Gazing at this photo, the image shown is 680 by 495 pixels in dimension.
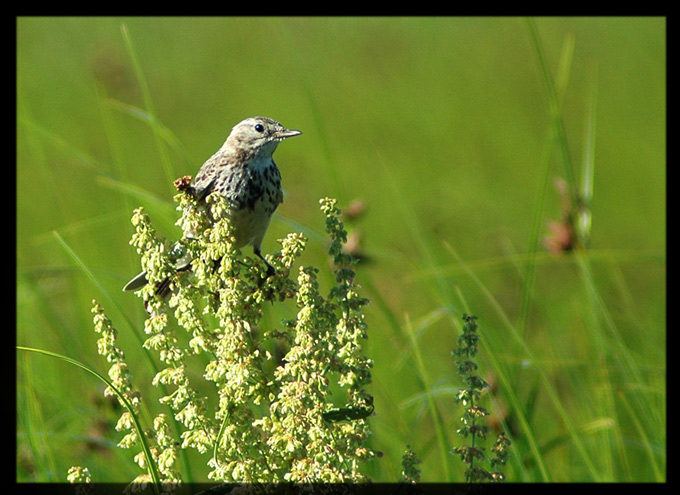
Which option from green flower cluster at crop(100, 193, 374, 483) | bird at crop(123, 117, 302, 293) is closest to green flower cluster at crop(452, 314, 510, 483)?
green flower cluster at crop(100, 193, 374, 483)

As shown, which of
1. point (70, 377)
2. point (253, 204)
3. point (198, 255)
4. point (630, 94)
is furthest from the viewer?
point (630, 94)

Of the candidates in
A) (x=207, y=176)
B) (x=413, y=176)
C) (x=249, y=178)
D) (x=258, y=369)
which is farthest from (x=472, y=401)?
(x=413, y=176)

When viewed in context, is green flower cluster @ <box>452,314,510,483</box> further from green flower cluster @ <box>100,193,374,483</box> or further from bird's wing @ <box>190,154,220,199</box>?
bird's wing @ <box>190,154,220,199</box>

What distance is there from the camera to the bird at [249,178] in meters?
2.51

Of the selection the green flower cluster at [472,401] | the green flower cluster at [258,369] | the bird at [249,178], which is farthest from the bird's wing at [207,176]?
the green flower cluster at [472,401]

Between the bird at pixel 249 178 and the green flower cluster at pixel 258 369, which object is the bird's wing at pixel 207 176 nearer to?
the bird at pixel 249 178

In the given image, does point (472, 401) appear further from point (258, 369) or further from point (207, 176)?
point (207, 176)

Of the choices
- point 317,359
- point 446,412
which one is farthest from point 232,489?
point 446,412

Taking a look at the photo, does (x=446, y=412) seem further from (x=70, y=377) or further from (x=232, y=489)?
(x=232, y=489)

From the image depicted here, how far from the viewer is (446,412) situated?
478 centimetres

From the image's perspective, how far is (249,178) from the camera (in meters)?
2.59

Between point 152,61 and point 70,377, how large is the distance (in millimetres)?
5483

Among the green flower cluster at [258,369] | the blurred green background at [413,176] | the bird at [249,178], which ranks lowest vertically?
the green flower cluster at [258,369]

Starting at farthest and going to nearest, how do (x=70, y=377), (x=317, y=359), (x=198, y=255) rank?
(x=70, y=377) → (x=198, y=255) → (x=317, y=359)
